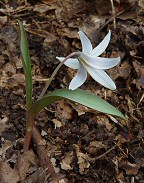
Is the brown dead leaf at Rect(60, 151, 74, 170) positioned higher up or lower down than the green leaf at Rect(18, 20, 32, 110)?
lower down

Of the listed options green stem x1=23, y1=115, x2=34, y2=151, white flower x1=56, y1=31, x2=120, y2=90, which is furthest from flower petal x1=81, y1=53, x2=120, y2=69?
green stem x1=23, y1=115, x2=34, y2=151

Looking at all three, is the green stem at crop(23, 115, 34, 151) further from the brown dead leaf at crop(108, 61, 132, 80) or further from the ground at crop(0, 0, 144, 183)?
the brown dead leaf at crop(108, 61, 132, 80)

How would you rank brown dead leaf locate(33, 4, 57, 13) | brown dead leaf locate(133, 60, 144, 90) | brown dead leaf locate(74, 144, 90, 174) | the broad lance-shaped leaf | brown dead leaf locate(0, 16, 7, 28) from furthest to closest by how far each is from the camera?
brown dead leaf locate(33, 4, 57, 13) → brown dead leaf locate(0, 16, 7, 28) → brown dead leaf locate(133, 60, 144, 90) → brown dead leaf locate(74, 144, 90, 174) → the broad lance-shaped leaf

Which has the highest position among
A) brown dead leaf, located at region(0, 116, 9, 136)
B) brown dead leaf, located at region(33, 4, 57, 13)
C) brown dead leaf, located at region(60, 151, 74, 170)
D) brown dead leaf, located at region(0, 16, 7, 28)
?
brown dead leaf, located at region(33, 4, 57, 13)

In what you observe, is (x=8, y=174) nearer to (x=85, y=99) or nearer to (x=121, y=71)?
(x=85, y=99)

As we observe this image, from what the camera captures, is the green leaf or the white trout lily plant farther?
the green leaf


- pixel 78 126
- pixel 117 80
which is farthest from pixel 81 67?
pixel 117 80

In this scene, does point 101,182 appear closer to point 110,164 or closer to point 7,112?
point 110,164
